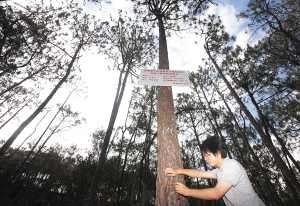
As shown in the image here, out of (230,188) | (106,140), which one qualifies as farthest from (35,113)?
(230,188)

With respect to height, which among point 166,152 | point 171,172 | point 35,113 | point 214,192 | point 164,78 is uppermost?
point 35,113

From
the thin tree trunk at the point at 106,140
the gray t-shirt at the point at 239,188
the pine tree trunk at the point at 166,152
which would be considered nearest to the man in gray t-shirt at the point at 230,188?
the gray t-shirt at the point at 239,188

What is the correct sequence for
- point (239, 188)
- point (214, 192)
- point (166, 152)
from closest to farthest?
point (214, 192)
point (239, 188)
point (166, 152)

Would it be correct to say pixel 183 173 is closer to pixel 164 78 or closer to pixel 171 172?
pixel 171 172

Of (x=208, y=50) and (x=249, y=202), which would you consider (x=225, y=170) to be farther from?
(x=208, y=50)

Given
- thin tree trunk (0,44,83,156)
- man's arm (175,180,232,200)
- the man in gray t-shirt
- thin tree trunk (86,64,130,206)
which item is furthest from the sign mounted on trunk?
thin tree trunk (0,44,83,156)

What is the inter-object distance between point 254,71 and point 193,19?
6.37m

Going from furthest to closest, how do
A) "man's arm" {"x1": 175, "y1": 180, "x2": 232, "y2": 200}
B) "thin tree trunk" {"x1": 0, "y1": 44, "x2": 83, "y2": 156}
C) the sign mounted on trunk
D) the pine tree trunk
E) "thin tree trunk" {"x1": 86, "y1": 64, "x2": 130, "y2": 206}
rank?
"thin tree trunk" {"x1": 0, "y1": 44, "x2": 83, "y2": 156} → "thin tree trunk" {"x1": 86, "y1": 64, "x2": 130, "y2": 206} → the sign mounted on trunk → the pine tree trunk → "man's arm" {"x1": 175, "y1": 180, "x2": 232, "y2": 200}

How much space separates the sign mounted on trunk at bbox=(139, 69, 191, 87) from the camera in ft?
6.92

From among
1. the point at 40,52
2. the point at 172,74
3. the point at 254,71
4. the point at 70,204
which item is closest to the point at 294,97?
the point at 254,71

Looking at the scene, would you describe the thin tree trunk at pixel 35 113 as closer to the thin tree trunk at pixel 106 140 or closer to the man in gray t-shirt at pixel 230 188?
the thin tree trunk at pixel 106 140

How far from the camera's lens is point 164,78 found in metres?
2.17

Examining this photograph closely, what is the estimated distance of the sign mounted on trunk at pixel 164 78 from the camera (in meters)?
2.11

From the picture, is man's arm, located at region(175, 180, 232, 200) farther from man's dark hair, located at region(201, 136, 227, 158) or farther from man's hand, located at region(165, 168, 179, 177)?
man's dark hair, located at region(201, 136, 227, 158)
